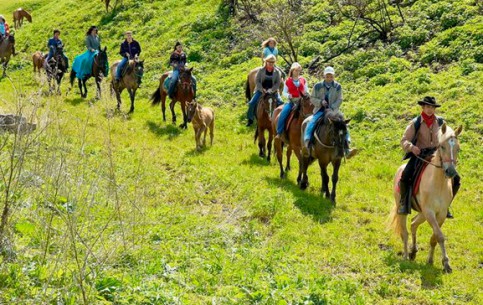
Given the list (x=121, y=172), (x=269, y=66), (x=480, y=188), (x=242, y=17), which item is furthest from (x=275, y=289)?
(x=242, y=17)

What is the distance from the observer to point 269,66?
14.8 metres

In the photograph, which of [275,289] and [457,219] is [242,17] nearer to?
[457,219]

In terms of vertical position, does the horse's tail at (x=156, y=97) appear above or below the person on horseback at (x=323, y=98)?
below

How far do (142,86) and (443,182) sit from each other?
56.6 feet

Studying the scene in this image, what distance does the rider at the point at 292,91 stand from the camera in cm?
1320

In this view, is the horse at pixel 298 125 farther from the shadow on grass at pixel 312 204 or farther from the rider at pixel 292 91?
the shadow on grass at pixel 312 204

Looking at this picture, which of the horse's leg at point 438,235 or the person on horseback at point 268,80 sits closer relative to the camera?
the horse's leg at point 438,235

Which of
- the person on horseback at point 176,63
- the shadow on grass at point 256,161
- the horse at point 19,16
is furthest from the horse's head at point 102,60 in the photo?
the horse at point 19,16

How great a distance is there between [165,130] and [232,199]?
6624mm

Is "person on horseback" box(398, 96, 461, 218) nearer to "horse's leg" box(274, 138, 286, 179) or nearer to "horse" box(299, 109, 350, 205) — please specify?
"horse" box(299, 109, 350, 205)

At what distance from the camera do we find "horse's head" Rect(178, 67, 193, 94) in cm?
1747

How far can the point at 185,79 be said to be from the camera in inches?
688

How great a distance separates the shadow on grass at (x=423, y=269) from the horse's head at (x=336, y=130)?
2.89 meters

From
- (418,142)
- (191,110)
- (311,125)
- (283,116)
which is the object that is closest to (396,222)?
(418,142)
